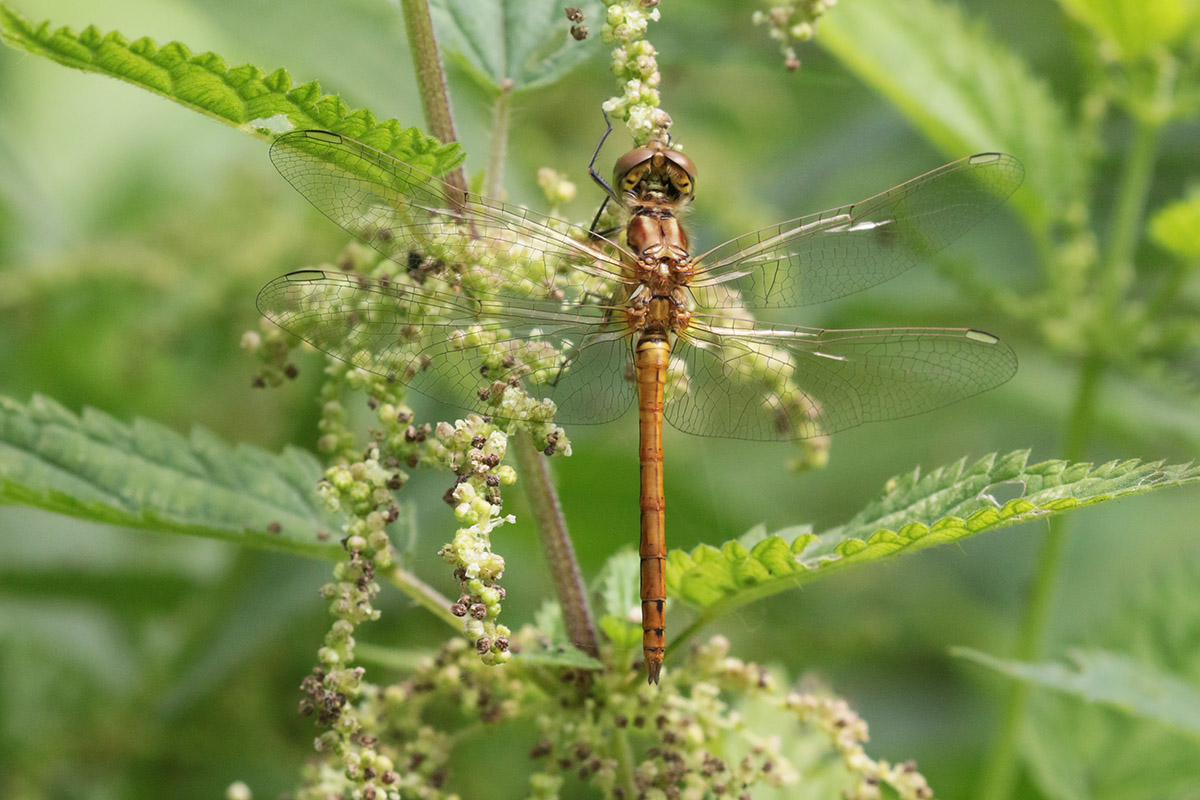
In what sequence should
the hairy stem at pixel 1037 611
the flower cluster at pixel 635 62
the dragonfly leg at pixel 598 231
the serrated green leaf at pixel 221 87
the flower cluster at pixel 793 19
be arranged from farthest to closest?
1. the hairy stem at pixel 1037 611
2. the dragonfly leg at pixel 598 231
3. the flower cluster at pixel 793 19
4. the flower cluster at pixel 635 62
5. the serrated green leaf at pixel 221 87

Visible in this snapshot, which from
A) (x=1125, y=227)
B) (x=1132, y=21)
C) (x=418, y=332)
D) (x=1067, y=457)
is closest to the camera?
(x=418, y=332)

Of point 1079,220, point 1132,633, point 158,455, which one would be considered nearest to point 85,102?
point 158,455

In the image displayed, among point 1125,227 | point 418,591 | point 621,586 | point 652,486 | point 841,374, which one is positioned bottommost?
point 418,591

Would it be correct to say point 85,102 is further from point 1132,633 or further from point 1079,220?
point 1132,633

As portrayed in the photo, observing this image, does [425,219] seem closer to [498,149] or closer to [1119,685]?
[498,149]

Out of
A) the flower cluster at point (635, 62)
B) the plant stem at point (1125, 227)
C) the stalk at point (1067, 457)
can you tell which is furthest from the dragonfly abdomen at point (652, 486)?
the plant stem at point (1125, 227)

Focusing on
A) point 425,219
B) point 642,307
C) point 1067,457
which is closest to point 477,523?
point 425,219

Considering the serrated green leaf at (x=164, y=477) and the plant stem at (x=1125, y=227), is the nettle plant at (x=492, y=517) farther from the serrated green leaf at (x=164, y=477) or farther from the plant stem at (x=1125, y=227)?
the plant stem at (x=1125, y=227)

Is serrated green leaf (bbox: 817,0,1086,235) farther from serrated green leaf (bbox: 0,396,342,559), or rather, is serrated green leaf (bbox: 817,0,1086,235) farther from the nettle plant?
serrated green leaf (bbox: 0,396,342,559)
